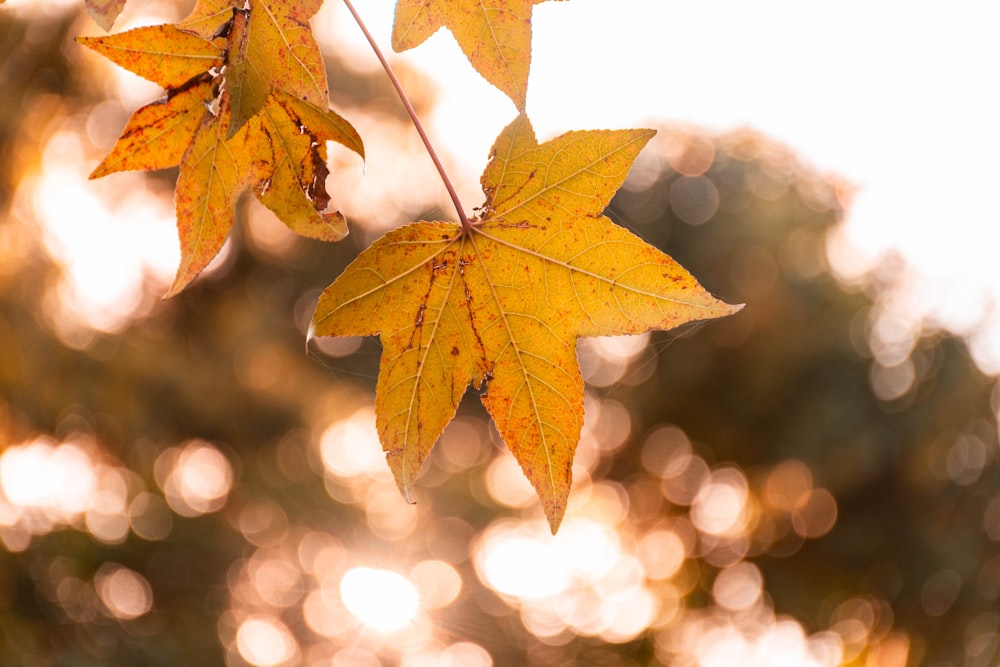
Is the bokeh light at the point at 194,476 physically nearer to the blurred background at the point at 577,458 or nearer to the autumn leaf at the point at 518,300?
the blurred background at the point at 577,458

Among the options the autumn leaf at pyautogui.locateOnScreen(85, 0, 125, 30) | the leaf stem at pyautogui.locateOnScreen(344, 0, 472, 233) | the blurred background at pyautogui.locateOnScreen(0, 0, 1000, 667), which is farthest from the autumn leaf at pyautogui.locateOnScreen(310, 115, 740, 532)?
the blurred background at pyautogui.locateOnScreen(0, 0, 1000, 667)

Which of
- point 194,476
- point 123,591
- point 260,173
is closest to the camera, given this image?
point 260,173

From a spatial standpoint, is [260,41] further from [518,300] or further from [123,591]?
[123,591]

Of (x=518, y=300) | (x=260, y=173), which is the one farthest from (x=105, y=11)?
(x=518, y=300)

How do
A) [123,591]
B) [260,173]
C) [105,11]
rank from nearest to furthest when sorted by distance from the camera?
1. [105,11]
2. [260,173]
3. [123,591]

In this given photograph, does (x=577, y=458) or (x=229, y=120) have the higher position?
(x=577, y=458)

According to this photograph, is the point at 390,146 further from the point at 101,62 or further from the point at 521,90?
the point at 521,90

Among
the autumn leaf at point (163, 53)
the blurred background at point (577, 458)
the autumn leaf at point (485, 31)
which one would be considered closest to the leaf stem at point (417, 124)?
the autumn leaf at point (485, 31)
